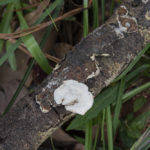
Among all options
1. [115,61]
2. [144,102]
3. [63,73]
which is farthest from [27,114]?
[144,102]

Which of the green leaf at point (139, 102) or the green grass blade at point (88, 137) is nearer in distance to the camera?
the green grass blade at point (88, 137)

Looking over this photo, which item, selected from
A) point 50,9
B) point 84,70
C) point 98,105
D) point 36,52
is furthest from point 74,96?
point 50,9

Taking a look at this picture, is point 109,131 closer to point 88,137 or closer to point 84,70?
point 88,137

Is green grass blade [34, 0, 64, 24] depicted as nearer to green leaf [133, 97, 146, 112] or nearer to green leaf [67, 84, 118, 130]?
green leaf [67, 84, 118, 130]

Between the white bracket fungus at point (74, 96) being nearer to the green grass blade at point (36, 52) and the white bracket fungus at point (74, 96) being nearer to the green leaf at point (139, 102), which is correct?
the green grass blade at point (36, 52)

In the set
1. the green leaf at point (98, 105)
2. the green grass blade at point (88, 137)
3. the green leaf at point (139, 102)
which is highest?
the green leaf at point (98, 105)

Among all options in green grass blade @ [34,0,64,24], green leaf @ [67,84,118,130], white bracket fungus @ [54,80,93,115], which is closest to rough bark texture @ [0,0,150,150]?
white bracket fungus @ [54,80,93,115]

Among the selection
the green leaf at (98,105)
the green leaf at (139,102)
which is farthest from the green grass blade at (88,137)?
the green leaf at (139,102)
